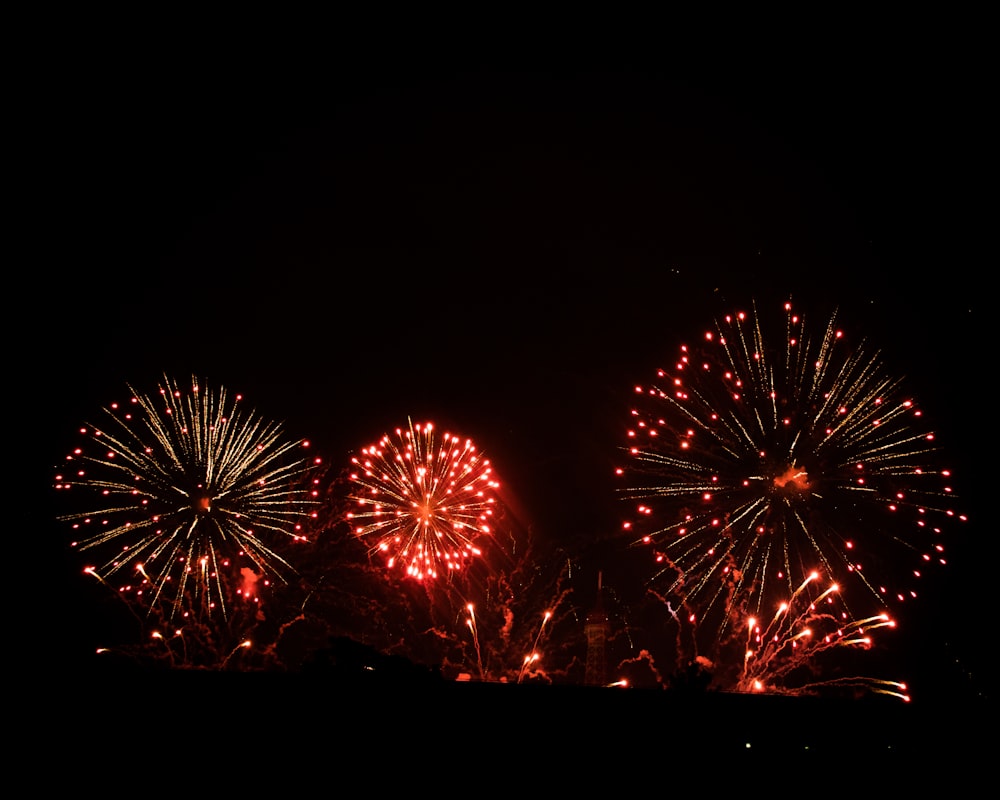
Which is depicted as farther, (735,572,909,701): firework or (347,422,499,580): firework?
(347,422,499,580): firework

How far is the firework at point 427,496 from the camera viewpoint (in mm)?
13352

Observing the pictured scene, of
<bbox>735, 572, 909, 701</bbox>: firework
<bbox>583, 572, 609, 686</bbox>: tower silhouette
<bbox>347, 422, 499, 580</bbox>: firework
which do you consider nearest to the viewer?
<bbox>735, 572, 909, 701</bbox>: firework

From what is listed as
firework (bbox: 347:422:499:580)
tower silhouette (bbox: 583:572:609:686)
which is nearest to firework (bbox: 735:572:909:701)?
tower silhouette (bbox: 583:572:609:686)

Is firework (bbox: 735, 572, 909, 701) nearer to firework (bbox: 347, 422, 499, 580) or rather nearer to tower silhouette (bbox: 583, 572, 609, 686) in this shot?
tower silhouette (bbox: 583, 572, 609, 686)

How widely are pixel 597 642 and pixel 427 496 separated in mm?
7494

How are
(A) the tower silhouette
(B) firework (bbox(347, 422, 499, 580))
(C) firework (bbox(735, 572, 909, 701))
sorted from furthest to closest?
1. (A) the tower silhouette
2. (B) firework (bbox(347, 422, 499, 580))
3. (C) firework (bbox(735, 572, 909, 701))

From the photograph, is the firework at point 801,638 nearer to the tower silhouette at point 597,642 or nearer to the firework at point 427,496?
the tower silhouette at point 597,642

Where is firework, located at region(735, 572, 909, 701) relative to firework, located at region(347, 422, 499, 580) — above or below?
below

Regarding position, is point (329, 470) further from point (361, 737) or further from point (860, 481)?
point (361, 737)

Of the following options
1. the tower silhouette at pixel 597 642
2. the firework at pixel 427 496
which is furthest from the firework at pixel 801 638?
the firework at pixel 427 496

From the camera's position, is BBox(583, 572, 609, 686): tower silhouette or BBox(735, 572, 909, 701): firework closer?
BBox(735, 572, 909, 701): firework

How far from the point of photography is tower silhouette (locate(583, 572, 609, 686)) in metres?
17.3

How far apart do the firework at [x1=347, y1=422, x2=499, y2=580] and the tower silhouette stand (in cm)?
488

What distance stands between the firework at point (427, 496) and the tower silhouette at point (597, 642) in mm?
4876
